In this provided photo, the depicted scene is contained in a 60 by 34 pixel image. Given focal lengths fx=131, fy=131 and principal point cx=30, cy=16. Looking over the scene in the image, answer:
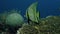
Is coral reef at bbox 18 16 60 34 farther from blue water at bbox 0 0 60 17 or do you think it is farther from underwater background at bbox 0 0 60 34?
blue water at bbox 0 0 60 17

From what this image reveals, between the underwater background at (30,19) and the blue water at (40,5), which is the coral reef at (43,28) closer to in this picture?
the underwater background at (30,19)

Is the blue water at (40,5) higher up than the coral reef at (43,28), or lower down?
higher up

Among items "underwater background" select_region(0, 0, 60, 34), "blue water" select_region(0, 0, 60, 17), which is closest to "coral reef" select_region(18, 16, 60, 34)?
"underwater background" select_region(0, 0, 60, 34)

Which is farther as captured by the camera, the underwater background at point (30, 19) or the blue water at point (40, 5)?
the blue water at point (40, 5)

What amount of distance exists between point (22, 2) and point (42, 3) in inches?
15.2

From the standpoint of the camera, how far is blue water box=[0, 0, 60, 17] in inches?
94.1

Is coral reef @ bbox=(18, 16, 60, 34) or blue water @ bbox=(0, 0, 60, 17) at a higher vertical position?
blue water @ bbox=(0, 0, 60, 17)

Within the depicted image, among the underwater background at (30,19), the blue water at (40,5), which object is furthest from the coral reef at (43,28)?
the blue water at (40,5)

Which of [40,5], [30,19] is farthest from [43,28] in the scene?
[40,5]

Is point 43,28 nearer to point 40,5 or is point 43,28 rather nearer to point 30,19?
point 30,19

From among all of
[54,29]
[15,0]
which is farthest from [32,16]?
[15,0]

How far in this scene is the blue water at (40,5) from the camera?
2390 millimetres

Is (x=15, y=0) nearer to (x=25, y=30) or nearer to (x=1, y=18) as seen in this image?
(x=1, y=18)

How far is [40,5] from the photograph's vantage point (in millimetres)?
2482
